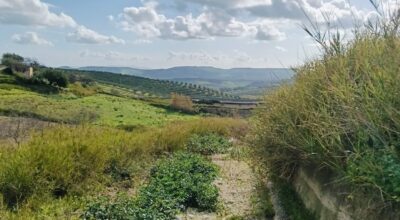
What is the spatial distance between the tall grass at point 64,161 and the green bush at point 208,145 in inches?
126

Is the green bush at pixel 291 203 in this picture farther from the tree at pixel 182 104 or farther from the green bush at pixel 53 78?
the green bush at pixel 53 78

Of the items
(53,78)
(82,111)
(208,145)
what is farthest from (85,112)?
(53,78)

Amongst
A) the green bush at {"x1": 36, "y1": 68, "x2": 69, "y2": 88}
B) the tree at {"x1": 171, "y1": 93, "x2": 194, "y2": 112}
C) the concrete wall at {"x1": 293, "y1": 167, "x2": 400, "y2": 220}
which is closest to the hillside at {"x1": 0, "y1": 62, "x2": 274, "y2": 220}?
the concrete wall at {"x1": 293, "y1": 167, "x2": 400, "y2": 220}

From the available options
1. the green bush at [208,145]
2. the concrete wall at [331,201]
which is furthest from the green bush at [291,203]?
the green bush at [208,145]

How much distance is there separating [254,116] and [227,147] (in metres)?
7.74

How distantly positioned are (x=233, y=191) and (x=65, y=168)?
3.61 metres

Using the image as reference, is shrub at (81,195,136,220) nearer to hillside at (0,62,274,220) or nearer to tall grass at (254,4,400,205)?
hillside at (0,62,274,220)

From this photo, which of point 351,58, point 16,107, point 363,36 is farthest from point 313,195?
point 16,107

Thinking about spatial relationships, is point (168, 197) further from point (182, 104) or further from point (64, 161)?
point (182, 104)

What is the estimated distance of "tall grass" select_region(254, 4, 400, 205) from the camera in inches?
159

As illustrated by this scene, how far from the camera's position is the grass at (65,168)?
7191mm

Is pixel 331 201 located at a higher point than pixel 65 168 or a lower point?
higher

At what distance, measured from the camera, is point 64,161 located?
8211 mm

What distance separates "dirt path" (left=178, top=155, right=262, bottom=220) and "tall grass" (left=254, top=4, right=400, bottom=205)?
41.4 inches
